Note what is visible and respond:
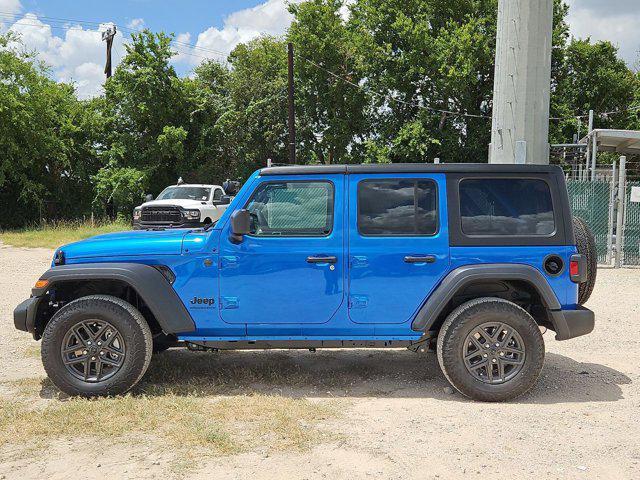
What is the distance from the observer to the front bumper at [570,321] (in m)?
5.05

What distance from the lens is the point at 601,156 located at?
3303 cm

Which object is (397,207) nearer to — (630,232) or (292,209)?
(292,209)

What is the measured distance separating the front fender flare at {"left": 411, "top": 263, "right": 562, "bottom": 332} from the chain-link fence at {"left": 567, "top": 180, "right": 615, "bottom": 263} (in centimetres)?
975

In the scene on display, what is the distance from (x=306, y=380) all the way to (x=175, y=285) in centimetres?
157

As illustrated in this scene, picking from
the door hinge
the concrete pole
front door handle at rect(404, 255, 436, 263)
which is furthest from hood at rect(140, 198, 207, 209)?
front door handle at rect(404, 255, 436, 263)

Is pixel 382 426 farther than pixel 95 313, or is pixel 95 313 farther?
pixel 95 313

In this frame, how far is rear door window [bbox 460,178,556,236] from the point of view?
16.9 ft

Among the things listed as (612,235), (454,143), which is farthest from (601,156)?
(612,235)

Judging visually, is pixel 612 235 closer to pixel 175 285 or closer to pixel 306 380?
pixel 306 380

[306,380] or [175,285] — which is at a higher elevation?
[175,285]

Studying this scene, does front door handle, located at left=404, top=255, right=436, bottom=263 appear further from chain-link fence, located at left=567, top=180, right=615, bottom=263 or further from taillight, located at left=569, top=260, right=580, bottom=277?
chain-link fence, located at left=567, top=180, right=615, bottom=263

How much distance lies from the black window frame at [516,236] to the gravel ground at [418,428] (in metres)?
1.35

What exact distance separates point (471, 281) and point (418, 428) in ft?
4.15

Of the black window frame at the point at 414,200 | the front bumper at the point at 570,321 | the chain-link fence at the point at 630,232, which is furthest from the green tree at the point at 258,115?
the front bumper at the point at 570,321
